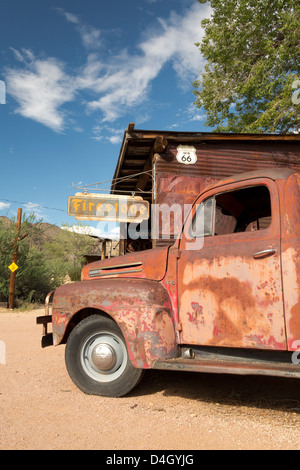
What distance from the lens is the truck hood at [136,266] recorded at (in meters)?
3.62

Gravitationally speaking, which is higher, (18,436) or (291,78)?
(291,78)

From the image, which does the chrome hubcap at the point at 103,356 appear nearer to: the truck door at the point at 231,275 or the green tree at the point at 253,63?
the truck door at the point at 231,275

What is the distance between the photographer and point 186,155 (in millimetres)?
7742

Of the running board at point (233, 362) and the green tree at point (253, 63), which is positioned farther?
the green tree at point (253, 63)

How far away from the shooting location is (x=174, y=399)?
3.58 m

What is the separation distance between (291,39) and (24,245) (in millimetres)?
14980

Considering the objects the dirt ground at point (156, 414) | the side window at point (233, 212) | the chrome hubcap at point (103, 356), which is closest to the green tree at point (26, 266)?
the dirt ground at point (156, 414)

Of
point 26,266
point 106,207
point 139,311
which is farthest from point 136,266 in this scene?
point 26,266

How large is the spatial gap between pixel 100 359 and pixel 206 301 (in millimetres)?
1319

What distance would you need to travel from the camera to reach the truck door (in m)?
2.92

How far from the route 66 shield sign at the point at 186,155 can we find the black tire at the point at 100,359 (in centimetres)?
493
